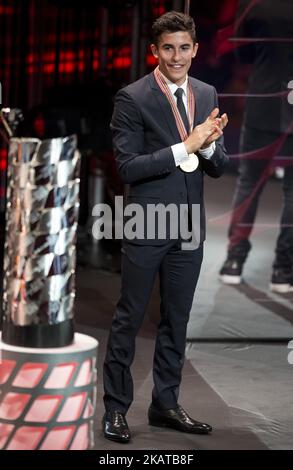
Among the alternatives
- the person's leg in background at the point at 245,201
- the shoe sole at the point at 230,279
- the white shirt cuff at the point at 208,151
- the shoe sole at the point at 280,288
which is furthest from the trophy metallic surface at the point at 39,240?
the shoe sole at the point at 280,288

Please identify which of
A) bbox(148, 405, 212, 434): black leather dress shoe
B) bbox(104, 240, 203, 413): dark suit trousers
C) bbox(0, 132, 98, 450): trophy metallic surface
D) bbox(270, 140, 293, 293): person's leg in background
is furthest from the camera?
bbox(270, 140, 293, 293): person's leg in background

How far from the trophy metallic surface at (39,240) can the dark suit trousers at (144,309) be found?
1.23 meters

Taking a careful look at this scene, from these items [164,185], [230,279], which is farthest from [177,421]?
[230,279]

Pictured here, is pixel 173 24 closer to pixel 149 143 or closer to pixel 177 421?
pixel 149 143

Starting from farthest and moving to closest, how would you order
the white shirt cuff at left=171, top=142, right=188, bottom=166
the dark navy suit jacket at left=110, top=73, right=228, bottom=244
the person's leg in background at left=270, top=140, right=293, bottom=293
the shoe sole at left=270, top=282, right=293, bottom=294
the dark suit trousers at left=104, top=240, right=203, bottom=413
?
the shoe sole at left=270, top=282, right=293, bottom=294 → the person's leg in background at left=270, top=140, right=293, bottom=293 → the dark suit trousers at left=104, top=240, right=203, bottom=413 → the dark navy suit jacket at left=110, top=73, right=228, bottom=244 → the white shirt cuff at left=171, top=142, right=188, bottom=166

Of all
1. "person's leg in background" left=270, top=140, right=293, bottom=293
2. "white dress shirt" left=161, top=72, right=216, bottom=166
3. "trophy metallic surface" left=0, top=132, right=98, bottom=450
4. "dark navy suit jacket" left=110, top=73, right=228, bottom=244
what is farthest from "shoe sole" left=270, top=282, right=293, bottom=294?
"trophy metallic surface" left=0, top=132, right=98, bottom=450

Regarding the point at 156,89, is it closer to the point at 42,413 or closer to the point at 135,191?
the point at 135,191

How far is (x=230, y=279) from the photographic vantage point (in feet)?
20.9

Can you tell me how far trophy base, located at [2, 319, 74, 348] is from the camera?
3.07 meters

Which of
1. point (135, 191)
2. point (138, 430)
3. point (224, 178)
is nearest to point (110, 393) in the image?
point (138, 430)

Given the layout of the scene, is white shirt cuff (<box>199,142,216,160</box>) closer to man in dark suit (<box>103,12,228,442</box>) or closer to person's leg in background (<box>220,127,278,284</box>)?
man in dark suit (<box>103,12,228,442</box>)

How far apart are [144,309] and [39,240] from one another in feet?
4.56

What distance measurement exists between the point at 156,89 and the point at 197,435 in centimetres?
139

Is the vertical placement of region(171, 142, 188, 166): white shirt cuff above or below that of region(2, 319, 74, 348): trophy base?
above
